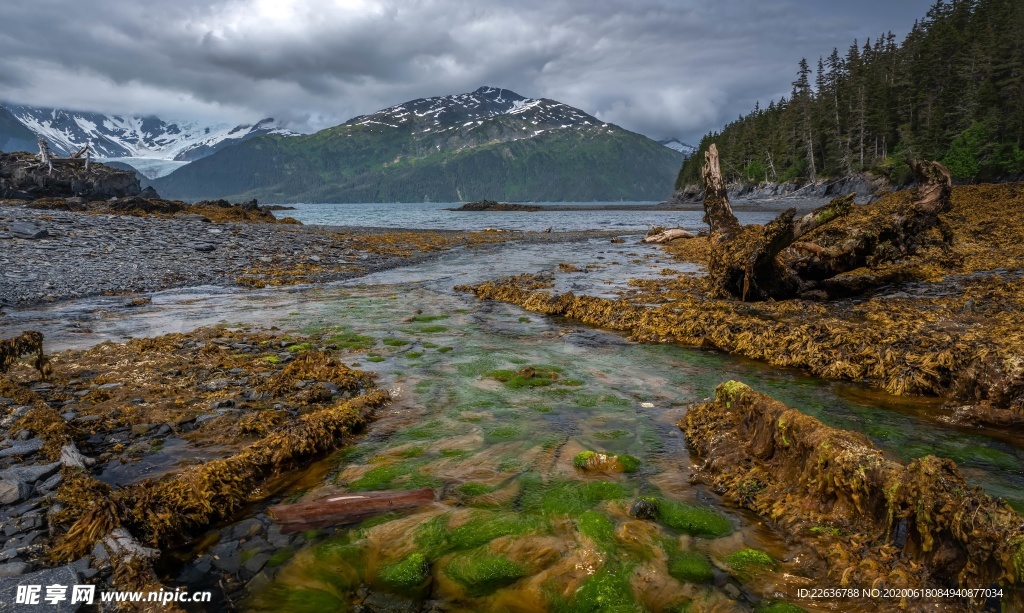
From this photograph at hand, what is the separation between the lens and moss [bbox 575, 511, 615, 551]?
172 inches

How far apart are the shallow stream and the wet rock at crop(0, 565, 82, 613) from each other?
3.86ft

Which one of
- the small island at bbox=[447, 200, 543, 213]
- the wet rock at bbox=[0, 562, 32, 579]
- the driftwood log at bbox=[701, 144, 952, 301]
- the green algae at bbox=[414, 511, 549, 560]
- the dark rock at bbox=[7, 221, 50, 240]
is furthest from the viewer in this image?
the small island at bbox=[447, 200, 543, 213]

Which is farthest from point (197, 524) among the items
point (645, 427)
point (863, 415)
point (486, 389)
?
point (863, 415)

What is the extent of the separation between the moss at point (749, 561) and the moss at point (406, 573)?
2.59 meters

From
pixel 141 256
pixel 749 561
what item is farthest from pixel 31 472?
pixel 141 256

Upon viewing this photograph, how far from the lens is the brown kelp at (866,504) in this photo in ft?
10.9

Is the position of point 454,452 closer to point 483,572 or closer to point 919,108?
point 483,572

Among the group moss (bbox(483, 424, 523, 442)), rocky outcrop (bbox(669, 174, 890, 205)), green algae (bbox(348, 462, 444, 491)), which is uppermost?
rocky outcrop (bbox(669, 174, 890, 205))

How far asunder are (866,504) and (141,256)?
26746 mm

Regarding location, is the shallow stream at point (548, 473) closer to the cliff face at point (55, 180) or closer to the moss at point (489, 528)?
the moss at point (489, 528)

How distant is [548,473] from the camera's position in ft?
18.6

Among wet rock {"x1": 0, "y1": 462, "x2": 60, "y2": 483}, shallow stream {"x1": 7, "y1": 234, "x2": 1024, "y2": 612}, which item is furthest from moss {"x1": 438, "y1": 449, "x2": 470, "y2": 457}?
wet rock {"x1": 0, "y1": 462, "x2": 60, "y2": 483}

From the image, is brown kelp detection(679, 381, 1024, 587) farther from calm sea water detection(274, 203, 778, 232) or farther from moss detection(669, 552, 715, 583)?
calm sea water detection(274, 203, 778, 232)

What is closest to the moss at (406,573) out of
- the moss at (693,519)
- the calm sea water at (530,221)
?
the moss at (693,519)
